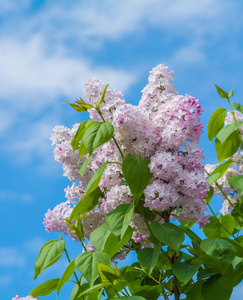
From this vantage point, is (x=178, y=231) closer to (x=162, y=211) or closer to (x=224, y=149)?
(x=162, y=211)

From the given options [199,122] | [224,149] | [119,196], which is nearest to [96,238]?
[119,196]

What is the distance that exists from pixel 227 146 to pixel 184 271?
83cm

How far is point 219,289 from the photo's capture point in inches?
61.6

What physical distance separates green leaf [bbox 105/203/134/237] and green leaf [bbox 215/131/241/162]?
0.78 m

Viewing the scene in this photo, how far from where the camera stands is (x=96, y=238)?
155 cm

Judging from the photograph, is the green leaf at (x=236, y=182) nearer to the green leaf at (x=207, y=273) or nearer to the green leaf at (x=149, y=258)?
the green leaf at (x=207, y=273)

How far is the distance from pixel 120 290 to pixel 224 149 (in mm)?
869

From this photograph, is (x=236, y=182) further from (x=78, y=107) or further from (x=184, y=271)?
(x=78, y=107)

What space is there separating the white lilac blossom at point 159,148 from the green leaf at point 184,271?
165mm

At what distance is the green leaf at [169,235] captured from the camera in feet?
4.68

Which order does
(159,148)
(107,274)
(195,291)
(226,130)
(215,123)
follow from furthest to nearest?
(215,123)
(226,130)
(195,291)
(159,148)
(107,274)

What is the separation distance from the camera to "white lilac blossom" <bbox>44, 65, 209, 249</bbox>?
1504mm

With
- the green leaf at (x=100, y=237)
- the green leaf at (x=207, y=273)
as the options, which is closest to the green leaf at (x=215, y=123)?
the green leaf at (x=207, y=273)

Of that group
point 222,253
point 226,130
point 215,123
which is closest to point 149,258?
point 222,253
